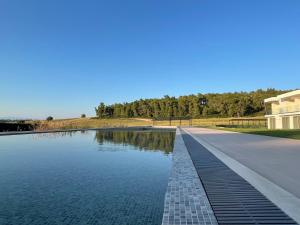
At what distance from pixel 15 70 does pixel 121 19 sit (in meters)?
9.58

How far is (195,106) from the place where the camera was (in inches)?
2515

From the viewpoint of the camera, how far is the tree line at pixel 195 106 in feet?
195

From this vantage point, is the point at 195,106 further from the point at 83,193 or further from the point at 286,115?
the point at 83,193

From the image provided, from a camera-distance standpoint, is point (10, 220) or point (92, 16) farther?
point (92, 16)

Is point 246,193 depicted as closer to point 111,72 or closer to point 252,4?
point 252,4

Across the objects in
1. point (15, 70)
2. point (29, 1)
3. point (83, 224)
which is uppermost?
point (29, 1)

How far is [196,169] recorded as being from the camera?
650 centimetres

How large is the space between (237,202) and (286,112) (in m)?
25.8

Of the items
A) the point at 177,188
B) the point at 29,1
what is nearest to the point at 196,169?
the point at 177,188

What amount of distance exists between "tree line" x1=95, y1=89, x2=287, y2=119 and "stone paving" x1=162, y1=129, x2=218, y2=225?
55.4 m

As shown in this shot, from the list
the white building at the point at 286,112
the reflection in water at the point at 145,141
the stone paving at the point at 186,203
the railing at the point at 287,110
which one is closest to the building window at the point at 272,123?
the white building at the point at 286,112

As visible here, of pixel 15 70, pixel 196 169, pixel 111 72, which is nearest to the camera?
pixel 196 169

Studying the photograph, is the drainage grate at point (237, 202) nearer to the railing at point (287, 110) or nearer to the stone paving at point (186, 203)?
the stone paving at point (186, 203)

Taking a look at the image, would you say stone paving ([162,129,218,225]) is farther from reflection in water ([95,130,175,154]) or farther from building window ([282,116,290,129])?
building window ([282,116,290,129])
